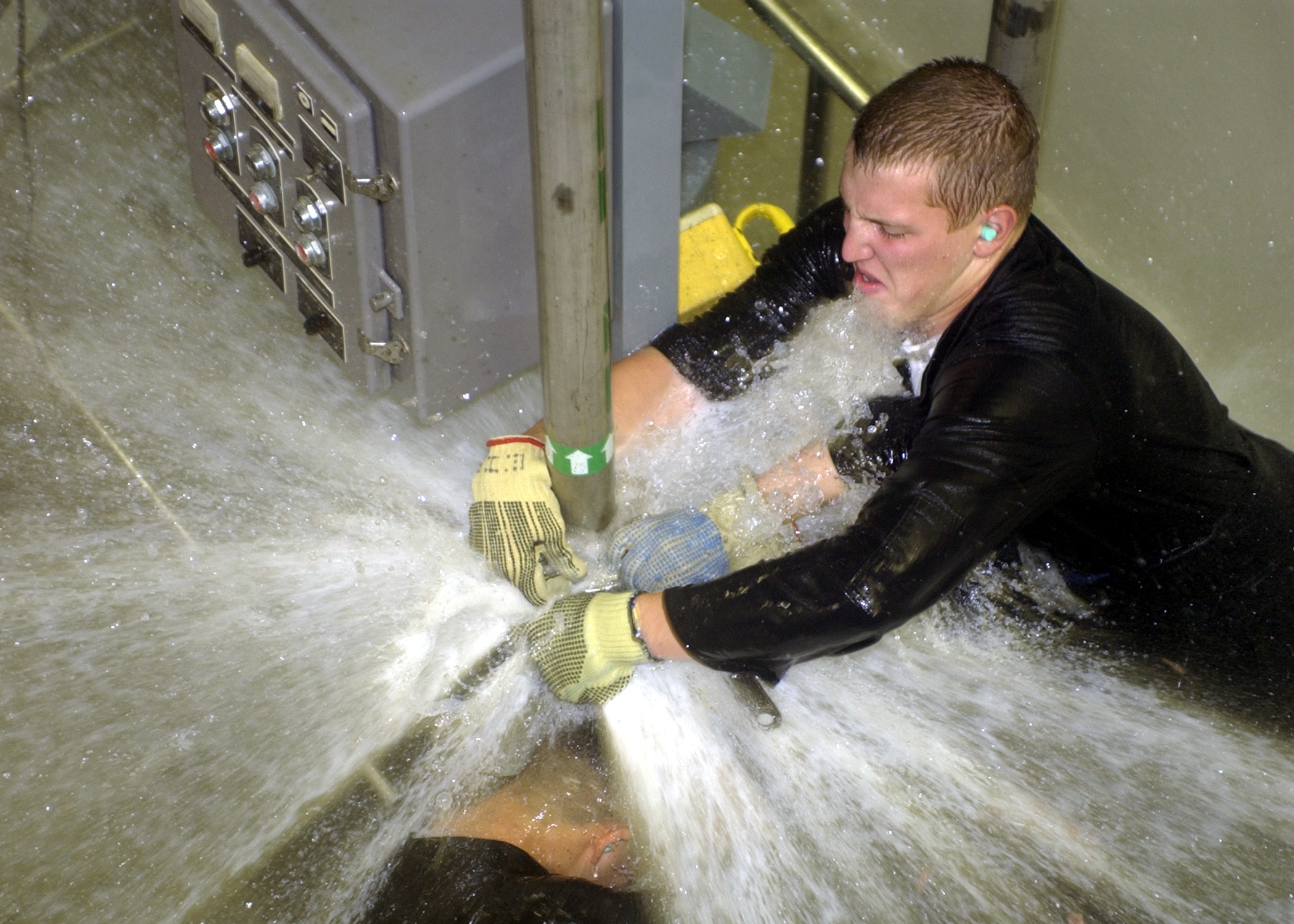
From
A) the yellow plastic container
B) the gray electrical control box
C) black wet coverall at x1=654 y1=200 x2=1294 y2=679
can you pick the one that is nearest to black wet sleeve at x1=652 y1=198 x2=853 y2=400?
black wet coverall at x1=654 y1=200 x2=1294 y2=679

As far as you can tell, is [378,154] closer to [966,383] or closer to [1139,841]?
[966,383]

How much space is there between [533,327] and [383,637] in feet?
1.92

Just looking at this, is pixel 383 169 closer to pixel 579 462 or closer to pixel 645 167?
pixel 645 167

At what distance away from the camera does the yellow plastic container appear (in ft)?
7.72

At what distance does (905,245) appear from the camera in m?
1.73

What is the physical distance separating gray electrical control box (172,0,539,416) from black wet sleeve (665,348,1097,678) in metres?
0.67

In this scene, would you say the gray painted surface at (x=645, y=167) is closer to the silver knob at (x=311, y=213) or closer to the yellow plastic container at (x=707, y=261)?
the yellow plastic container at (x=707, y=261)

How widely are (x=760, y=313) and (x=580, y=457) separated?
0.57 m

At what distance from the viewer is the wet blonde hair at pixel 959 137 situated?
1633 millimetres

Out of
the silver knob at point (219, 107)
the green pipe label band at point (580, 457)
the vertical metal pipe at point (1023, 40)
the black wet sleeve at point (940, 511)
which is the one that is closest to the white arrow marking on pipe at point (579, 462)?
the green pipe label band at point (580, 457)

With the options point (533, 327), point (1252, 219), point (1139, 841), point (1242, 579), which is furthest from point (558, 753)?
point (1252, 219)

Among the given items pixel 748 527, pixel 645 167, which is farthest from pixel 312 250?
pixel 748 527

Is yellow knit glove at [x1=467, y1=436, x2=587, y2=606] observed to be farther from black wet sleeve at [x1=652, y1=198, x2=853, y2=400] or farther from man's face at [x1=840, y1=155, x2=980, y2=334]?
man's face at [x1=840, y1=155, x2=980, y2=334]

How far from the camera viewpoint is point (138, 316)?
255 centimetres
